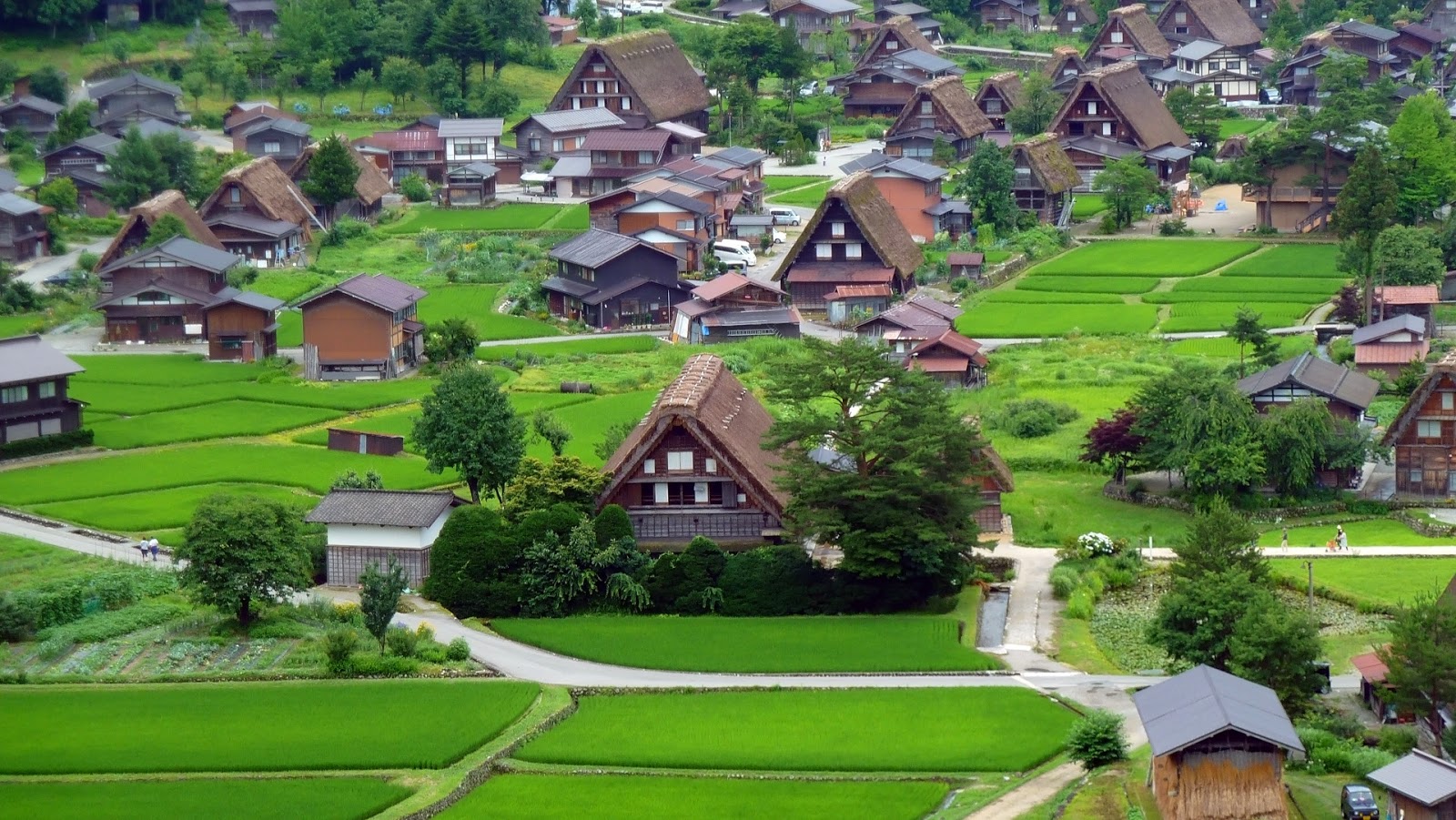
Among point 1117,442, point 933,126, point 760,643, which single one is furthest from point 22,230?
point 760,643

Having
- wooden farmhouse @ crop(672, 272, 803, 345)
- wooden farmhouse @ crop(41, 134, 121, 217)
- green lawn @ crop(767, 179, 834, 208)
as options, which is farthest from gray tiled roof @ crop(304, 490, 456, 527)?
wooden farmhouse @ crop(41, 134, 121, 217)

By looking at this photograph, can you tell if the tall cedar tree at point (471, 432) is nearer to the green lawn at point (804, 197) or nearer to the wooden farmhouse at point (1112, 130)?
the green lawn at point (804, 197)

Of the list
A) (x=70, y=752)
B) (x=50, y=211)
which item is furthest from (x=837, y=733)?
(x=50, y=211)

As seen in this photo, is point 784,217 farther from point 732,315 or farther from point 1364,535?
point 1364,535

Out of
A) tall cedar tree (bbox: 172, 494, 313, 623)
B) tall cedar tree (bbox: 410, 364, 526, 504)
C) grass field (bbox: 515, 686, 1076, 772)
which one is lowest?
grass field (bbox: 515, 686, 1076, 772)

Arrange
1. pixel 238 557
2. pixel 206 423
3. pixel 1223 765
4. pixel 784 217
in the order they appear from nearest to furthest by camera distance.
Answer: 1. pixel 1223 765
2. pixel 238 557
3. pixel 206 423
4. pixel 784 217

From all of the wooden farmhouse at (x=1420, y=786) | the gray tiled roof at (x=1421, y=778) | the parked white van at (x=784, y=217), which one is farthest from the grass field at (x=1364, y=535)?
the parked white van at (x=784, y=217)

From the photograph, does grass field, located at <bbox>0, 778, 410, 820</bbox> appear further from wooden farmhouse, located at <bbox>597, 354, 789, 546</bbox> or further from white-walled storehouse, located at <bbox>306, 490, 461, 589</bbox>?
wooden farmhouse, located at <bbox>597, 354, 789, 546</bbox>
